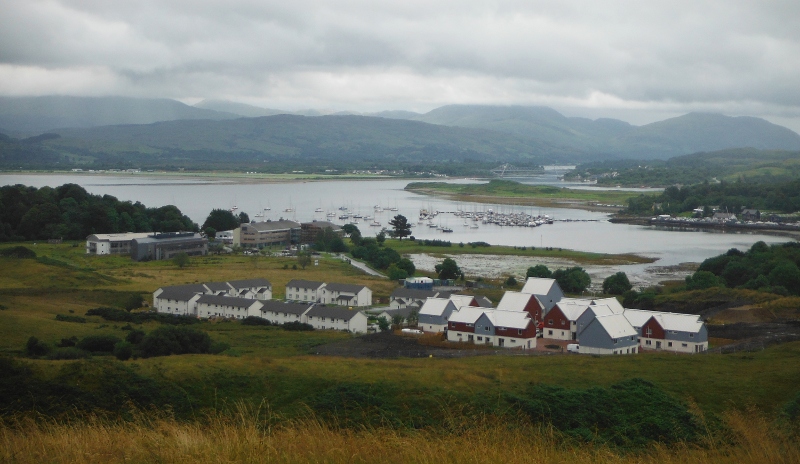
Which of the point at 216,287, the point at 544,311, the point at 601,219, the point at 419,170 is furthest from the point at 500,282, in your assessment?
the point at 419,170

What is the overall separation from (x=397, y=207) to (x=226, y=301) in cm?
4429

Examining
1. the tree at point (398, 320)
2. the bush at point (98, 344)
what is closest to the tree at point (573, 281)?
the tree at point (398, 320)

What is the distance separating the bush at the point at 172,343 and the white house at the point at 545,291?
8210 millimetres

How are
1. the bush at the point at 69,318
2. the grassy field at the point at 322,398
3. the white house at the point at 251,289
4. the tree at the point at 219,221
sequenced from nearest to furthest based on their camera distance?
the grassy field at the point at 322,398, the bush at the point at 69,318, the white house at the point at 251,289, the tree at the point at 219,221

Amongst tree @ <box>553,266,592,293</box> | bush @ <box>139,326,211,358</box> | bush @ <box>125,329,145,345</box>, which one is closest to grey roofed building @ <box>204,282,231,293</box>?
bush @ <box>125,329,145,345</box>

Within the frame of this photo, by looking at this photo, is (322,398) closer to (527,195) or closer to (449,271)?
(449,271)

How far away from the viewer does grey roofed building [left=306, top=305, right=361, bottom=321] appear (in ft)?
56.4

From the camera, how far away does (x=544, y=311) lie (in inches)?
683

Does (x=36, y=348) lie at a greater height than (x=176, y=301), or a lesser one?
greater

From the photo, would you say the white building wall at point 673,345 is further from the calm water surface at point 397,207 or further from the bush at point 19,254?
the bush at point 19,254

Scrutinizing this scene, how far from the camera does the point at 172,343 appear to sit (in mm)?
12469

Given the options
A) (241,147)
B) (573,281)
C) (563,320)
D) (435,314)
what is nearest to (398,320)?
(435,314)

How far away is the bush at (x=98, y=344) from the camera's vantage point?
497 inches

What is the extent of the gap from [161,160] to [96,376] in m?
137
